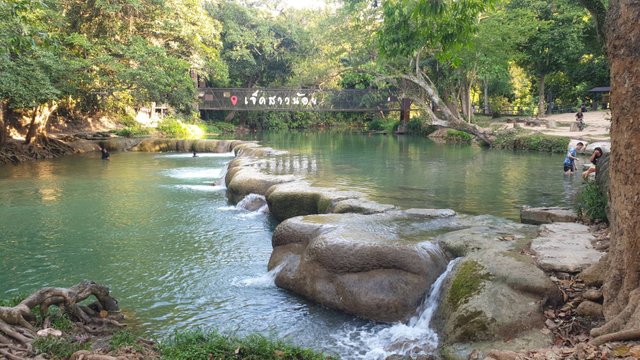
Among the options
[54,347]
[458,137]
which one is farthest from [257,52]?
[54,347]

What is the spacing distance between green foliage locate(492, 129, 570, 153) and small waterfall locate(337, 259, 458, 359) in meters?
21.0

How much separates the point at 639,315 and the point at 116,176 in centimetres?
1850

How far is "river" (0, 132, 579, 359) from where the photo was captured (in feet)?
23.6

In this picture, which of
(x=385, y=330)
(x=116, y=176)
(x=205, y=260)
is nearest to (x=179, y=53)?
(x=116, y=176)

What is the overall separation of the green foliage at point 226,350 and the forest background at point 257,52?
16.0 ft

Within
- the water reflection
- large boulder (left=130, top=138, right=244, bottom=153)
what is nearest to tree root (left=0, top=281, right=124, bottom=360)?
the water reflection

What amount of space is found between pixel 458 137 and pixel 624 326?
3069 cm

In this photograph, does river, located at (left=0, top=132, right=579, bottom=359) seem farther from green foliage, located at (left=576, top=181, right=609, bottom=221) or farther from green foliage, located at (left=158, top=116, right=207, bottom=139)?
green foliage, located at (left=158, top=116, right=207, bottom=139)

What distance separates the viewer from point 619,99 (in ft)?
16.1

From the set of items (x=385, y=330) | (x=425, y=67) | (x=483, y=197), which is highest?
(x=425, y=67)

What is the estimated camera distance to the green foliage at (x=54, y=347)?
482 centimetres

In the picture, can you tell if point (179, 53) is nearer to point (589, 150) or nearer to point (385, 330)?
point (589, 150)

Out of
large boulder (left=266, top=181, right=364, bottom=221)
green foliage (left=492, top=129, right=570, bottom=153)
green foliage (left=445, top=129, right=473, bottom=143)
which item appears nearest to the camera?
large boulder (left=266, top=181, right=364, bottom=221)

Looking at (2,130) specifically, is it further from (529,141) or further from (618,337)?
(618,337)
